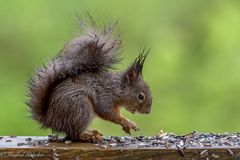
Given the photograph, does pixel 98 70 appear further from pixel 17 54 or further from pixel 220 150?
pixel 17 54

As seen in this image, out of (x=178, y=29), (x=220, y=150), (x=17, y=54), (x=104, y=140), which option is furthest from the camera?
(x=178, y=29)

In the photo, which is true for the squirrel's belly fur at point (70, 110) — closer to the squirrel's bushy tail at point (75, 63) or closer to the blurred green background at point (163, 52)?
the squirrel's bushy tail at point (75, 63)

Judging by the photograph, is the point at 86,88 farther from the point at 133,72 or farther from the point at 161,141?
the point at 161,141

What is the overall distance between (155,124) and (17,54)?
4.05 feet

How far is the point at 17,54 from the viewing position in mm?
7293

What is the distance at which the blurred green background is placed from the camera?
281 inches

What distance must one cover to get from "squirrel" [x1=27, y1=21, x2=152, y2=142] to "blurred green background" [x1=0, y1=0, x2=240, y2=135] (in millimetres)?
2464

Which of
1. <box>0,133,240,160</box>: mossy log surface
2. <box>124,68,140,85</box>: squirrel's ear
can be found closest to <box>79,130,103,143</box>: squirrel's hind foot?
<box>0,133,240,160</box>: mossy log surface

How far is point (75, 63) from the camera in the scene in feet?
14.3

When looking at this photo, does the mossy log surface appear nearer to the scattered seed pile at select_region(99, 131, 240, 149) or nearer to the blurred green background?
the scattered seed pile at select_region(99, 131, 240, 149)

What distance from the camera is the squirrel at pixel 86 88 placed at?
428 centimetres

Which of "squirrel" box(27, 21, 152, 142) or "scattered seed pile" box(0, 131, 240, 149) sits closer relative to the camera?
"scattered seed pile" box(0, 131, 240, 149)

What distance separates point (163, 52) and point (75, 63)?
11.0 ft

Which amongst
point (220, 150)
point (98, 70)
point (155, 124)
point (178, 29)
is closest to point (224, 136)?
point (220, 150)
